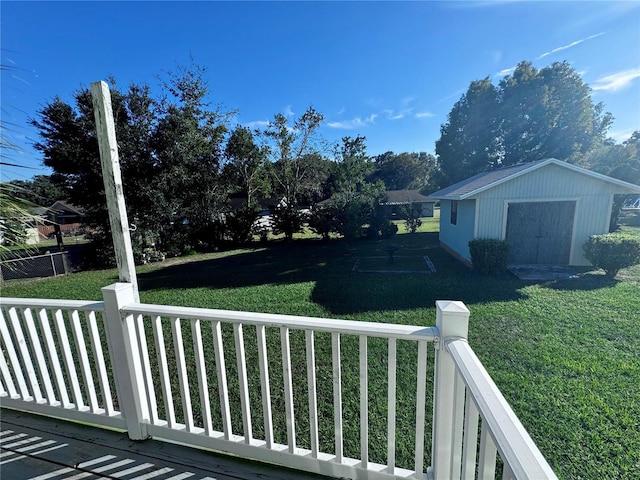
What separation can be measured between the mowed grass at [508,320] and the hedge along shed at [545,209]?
4.30 feet

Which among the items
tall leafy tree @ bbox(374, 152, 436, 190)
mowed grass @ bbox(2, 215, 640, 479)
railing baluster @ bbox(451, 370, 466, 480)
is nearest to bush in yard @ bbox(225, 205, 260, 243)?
mowed grass @ bbox(2, 215, 640, 479)

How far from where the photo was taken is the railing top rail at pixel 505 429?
0.57m

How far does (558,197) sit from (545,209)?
0.46 meters

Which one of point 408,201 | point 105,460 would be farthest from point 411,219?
point 105,460

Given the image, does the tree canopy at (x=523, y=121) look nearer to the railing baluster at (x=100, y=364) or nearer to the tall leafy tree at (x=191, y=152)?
the tall leafy tree at (x=191, y=152)

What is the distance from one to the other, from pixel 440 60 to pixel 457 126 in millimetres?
16401

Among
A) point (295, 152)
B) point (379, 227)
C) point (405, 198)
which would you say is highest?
point (295, 152)

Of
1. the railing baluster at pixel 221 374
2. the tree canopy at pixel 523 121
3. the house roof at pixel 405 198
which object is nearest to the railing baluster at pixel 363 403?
the railing baluster at pixel 221 374

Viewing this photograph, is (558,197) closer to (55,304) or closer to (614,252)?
(614,252)

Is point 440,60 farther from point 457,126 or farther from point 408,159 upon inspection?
point 408,159

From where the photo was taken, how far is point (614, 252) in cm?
712

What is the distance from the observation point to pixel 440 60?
7.23 m

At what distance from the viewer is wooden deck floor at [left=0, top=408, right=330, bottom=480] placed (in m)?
1.73

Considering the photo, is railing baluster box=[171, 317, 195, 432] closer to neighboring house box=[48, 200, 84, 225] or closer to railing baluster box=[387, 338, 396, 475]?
railing baluster box=[387, 338, 396, 475]
